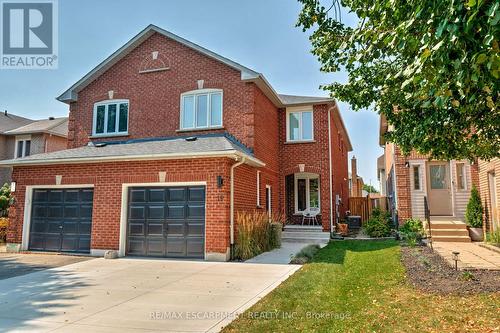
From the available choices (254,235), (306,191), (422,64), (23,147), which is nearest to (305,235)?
(306,191)

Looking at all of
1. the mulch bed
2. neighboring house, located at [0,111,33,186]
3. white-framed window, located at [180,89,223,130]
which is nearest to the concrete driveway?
the mulch bed

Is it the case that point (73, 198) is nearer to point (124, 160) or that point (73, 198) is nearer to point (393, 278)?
point (124, 160)

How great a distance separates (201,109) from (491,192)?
11.1 m

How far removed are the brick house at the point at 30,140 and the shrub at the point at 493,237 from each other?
84.4 ft

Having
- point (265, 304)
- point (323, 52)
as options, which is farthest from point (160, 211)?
point (323, 52)

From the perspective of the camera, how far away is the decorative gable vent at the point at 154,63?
14.7 m

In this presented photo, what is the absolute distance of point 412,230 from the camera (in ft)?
47.5

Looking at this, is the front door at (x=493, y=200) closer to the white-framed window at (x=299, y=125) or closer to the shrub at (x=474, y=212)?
the shrub at (x=474, y=212)

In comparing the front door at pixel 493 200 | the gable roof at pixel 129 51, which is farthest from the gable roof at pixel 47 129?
the front door at pixel 493 200

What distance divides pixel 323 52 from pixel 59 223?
10701 millimetres

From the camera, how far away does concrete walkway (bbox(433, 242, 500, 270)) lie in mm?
8077

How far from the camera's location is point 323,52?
725cm

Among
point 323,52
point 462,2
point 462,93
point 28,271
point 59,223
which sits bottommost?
point 28,271

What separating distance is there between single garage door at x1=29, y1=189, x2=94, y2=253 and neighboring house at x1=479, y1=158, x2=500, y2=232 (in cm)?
1364
